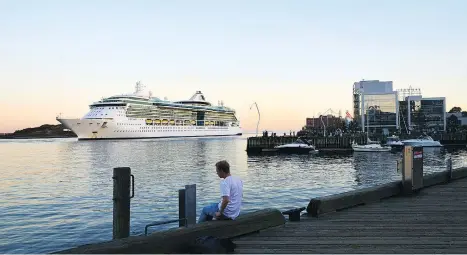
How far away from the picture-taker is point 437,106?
143m

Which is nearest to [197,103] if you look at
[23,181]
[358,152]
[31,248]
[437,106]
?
[437,106]

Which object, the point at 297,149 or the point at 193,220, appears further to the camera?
the point at 297,149

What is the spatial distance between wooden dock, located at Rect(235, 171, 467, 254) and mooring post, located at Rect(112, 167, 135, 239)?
1.66m

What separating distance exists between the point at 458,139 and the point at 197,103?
289 feet

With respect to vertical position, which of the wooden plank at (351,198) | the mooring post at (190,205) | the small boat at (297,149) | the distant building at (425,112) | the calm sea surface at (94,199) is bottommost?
the calm sea surface at (94,199)

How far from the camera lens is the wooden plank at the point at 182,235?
16.6 ft

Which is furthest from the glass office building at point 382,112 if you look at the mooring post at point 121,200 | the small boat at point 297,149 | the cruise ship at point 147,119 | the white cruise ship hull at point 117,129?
the mooring post at point 121,200

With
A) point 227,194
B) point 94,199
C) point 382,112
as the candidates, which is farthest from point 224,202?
point 382,112

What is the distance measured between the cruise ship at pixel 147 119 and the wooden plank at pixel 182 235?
116189mm

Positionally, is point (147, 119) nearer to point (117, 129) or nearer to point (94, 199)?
point (117, 129)

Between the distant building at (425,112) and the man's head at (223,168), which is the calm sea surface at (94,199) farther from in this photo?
the distant building at (425,112)

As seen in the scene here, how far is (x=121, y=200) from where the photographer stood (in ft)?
20.7

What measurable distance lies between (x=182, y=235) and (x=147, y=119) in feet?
417

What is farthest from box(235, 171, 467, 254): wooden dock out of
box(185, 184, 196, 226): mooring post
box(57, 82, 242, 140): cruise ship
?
box(57, 82, 242, 140): cruise ship
